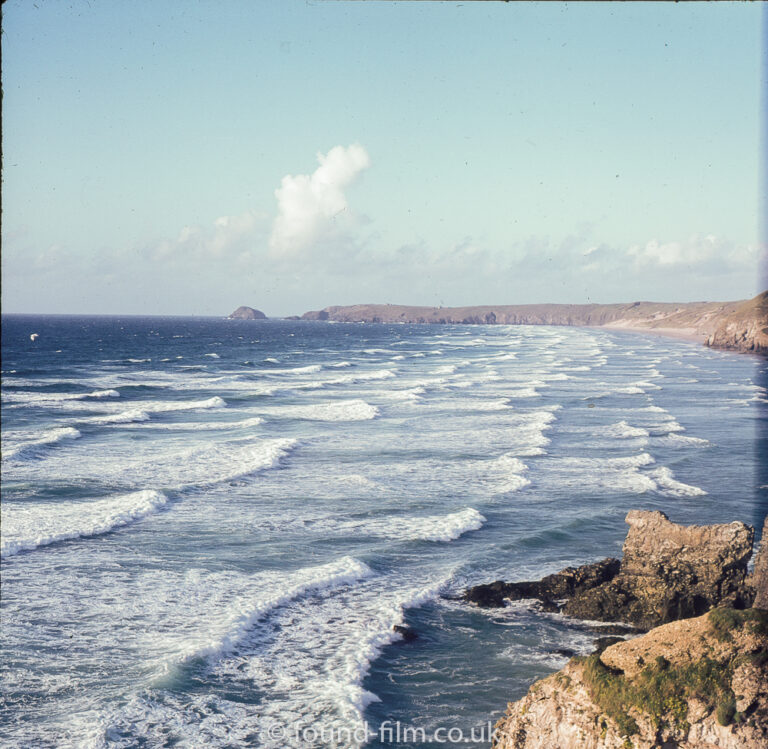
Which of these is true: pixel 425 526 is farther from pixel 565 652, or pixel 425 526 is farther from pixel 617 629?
pixel 565 652

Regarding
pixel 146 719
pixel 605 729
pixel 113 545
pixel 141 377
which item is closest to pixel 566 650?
pixel 605 729

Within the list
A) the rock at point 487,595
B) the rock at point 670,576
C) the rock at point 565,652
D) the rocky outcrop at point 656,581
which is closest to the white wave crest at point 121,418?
the rock at point 487,595

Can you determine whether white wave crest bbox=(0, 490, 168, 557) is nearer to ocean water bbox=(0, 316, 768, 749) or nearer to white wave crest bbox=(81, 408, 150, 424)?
ocean water bbox=(0, 316, 768, 749)

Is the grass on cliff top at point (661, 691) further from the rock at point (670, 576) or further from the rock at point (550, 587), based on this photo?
the rock at point (550, 587)

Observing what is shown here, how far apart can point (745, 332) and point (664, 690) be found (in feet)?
352

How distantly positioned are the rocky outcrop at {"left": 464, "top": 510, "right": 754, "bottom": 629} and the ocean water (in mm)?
639

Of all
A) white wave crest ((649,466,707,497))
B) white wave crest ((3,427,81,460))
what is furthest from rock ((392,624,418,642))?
white wave crest ((3,427,81,460))

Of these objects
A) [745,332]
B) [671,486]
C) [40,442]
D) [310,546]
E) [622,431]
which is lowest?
[310,546]

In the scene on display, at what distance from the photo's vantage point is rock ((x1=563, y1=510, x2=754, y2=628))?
13.6 meters

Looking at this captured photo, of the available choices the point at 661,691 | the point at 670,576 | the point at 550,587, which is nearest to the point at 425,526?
the point at 550,587

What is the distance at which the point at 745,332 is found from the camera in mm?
102438

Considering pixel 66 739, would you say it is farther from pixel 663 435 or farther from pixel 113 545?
pixel 663 435

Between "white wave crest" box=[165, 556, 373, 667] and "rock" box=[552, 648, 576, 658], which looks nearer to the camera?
"rock" box=[552, 648, 576, 658]

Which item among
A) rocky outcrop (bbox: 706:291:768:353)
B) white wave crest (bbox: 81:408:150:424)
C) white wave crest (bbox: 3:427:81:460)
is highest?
rocky outcrop (bbox: 706:291:768:353)
